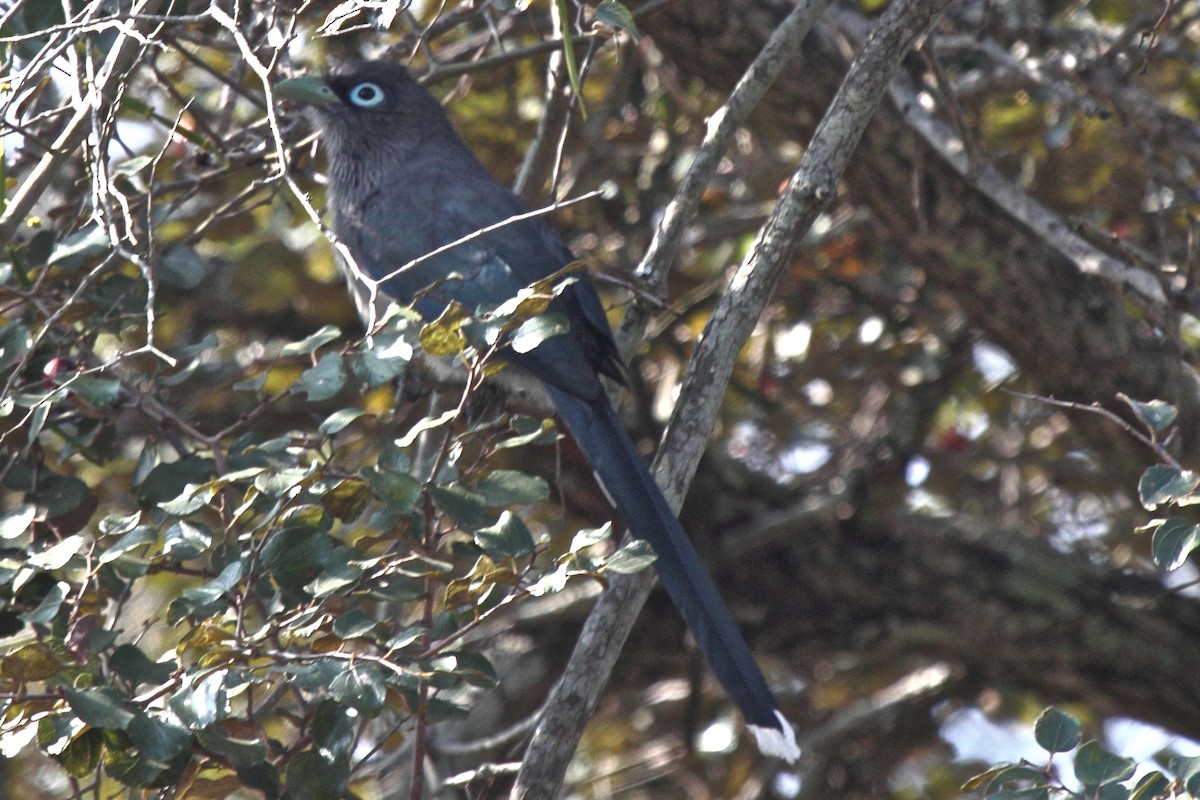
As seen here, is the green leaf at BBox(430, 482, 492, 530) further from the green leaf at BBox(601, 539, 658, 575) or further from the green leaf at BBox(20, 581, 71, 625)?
the green leaf at BBox(20, 581, 71, 625)

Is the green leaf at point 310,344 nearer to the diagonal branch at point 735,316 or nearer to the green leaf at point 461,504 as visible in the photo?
the green leaf at point 461,504

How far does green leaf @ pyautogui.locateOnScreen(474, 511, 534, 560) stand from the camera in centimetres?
225

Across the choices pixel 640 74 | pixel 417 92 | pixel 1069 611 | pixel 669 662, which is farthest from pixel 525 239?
pixel 1069 611

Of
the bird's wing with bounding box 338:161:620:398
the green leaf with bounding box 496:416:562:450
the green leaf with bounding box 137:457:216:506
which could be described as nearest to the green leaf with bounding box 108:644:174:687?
the green leaf with bounding box 137:457:216:506

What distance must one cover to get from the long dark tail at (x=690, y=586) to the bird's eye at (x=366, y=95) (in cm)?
173

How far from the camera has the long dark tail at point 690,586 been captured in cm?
280

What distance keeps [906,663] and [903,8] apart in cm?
301

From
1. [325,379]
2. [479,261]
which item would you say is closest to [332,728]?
[325,379]

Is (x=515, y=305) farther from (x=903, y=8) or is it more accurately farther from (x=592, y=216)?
(x=592, y=216)

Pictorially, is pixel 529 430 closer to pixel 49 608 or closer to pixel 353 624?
pixel 353 624

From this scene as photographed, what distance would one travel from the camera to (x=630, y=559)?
2.18 m

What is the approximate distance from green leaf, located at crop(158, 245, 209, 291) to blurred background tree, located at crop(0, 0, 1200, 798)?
0.01m

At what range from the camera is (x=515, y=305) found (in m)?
2.32

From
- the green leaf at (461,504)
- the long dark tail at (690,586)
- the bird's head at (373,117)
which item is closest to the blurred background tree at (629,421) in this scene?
the green leaf at (461,504)
